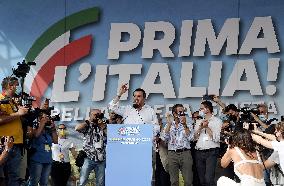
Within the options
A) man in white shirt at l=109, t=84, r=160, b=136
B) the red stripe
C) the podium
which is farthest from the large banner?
the podium

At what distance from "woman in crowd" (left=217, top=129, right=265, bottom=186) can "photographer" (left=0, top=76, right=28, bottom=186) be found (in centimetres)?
230

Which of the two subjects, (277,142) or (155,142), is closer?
(277,142)

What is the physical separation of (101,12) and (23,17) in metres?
1.49

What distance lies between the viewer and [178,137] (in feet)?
26.6

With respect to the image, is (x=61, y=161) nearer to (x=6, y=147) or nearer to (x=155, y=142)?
(x=155, y=142)

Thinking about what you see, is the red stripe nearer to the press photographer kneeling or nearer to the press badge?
the press badge

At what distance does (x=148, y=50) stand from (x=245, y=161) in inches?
196

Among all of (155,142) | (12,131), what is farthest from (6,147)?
(155,142)

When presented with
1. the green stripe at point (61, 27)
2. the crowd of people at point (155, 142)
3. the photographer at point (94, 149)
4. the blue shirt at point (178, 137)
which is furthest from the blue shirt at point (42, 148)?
the green stripe at point (61, 27)

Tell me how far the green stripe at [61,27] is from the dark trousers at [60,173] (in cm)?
225

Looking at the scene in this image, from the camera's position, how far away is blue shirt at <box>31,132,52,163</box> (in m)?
7.27

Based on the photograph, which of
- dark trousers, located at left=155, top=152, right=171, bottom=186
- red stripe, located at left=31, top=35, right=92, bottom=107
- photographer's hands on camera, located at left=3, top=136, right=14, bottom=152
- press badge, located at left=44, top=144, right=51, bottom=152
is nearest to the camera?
photographer's hands on camera, located at left=3, top=136, right=14, bottom=152

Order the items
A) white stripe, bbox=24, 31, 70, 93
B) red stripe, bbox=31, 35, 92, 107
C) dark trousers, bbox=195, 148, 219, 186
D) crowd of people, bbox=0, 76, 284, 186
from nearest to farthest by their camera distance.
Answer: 1. crowd of people, bbox=0, 76, 284, 186
2. dark trousers, bbox=195, 148, 219, 186
3. red stripe, bbox=31, 35, 92, 107
4. white stripe, bbox=24, 31, 70, 93

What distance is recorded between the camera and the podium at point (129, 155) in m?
6.23
